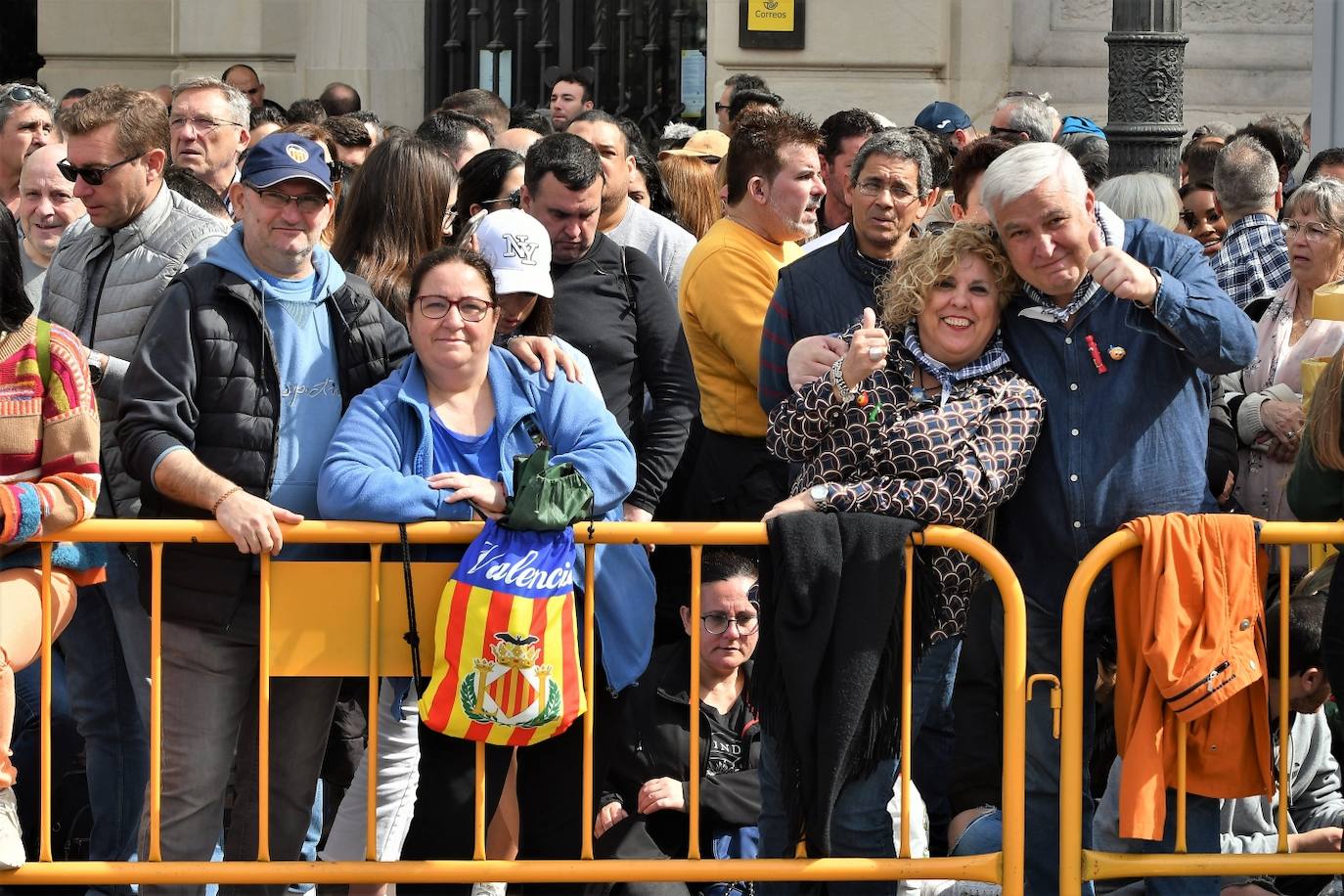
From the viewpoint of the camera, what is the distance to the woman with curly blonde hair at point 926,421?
4633 mm

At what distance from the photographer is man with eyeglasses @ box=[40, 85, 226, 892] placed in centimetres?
537

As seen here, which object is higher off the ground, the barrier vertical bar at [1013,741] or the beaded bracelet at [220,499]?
the beaded bracelet at [220,499]

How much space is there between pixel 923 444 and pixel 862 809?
900 mm

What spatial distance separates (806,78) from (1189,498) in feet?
28.9

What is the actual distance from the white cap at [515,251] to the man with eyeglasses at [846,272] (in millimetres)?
652

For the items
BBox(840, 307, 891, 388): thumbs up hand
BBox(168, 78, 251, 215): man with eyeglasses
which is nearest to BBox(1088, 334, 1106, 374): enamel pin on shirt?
BBox(840, 307, 891, 388): thumbs up hand

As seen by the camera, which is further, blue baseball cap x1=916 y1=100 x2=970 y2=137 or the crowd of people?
blue baseball cap x1=916 y1=100 x2=970 y2=137

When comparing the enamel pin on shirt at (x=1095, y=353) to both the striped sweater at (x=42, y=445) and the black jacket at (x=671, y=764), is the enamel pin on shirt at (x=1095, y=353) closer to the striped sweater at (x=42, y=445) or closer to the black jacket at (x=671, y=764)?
the black jacket at (x=671, y=764)

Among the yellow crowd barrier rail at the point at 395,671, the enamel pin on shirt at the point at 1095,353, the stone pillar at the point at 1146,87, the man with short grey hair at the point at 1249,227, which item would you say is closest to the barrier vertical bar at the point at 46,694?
the yellow crowd barrier rail at the point at 395,671

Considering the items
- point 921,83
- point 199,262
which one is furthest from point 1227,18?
point 199,262

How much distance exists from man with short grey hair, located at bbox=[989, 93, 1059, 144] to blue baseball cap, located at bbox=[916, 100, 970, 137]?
0.89 m

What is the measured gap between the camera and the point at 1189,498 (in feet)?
15.5

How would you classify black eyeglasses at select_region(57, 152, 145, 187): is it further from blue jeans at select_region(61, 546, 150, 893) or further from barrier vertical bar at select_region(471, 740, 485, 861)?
barrier vertical bar at select_region(471, 740, 485, 861)

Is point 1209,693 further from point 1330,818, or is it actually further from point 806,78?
point 806,78
